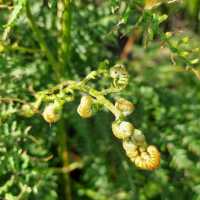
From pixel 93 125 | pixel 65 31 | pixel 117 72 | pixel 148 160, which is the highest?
pixel 65 31

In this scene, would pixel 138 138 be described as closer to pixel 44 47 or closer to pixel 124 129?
pixel 124 129

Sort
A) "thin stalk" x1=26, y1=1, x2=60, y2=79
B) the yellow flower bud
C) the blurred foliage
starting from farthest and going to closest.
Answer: the blurred foliage < "thin stalk" x1=26, y1=1, x2=60, y2=79 < the yellow flower bud

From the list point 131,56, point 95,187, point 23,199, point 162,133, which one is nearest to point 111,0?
point 23,199

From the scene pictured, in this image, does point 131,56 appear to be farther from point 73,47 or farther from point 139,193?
point 139,193

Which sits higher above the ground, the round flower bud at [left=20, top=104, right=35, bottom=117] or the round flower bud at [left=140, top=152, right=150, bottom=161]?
the round flower bud at [left=20, top=104, right=35, bottom=117]

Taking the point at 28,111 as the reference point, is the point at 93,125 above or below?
above

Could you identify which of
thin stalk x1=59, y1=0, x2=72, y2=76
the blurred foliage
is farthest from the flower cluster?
the blurred foliage

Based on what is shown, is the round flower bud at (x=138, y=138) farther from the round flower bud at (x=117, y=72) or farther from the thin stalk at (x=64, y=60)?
the thin stalk at (x=64, y=60)

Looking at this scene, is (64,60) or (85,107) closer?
(85,107)

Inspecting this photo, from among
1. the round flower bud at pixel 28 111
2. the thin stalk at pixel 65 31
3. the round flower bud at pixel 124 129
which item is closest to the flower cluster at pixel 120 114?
the round flower bud at pixel 124 129

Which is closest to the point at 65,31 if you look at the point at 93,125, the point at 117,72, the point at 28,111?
the point at 28,111

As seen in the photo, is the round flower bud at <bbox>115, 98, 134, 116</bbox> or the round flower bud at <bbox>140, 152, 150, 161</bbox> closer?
the round flower bud at <bbox>140, 152, 150, 161</bbox>

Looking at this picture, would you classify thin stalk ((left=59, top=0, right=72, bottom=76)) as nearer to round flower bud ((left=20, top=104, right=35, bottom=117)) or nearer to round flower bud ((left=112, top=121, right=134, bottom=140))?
round flower bud ((left=20, top=104, right=35, bottom=117))

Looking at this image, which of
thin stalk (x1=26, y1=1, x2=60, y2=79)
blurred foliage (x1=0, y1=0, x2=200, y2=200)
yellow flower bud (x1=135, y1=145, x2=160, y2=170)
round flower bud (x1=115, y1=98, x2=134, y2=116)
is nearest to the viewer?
yellow flower bud (x1=135, y1=145, x2=160, y2=170)
